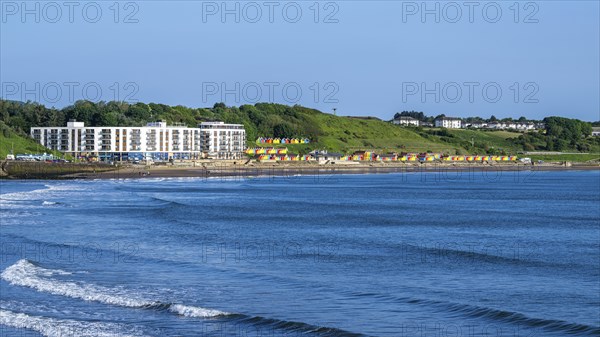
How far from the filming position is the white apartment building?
15150 centimetres

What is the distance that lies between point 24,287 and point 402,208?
3978 centimetres

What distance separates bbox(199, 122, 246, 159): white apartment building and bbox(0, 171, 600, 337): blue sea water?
96.3 meters

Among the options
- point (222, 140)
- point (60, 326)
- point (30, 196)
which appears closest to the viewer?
point (60, 326)

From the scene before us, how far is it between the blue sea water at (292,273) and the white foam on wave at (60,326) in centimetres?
7

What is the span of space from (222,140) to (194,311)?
132023mm

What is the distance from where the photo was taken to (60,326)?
2047 cm

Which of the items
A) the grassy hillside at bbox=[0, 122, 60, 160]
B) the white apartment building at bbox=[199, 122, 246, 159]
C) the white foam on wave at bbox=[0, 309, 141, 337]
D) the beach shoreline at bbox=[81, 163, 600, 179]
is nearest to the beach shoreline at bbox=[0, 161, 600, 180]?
the beach shoreline at bbox=[81, 163, 600, 179]

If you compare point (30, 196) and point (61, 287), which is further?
point (30, 196)

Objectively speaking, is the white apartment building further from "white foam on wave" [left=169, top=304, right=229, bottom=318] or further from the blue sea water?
"white foam on wave" [left=169, top=304, right=229, bottom=318]

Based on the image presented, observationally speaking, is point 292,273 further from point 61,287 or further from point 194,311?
point 61,287

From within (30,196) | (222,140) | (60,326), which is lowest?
(60,326)

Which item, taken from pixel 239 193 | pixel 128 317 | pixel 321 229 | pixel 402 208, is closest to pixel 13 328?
pixel 128 317

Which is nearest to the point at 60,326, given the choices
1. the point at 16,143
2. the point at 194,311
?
the point at 194,311

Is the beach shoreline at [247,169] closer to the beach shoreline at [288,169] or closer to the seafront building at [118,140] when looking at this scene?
the beach shoreline at [288,169]
